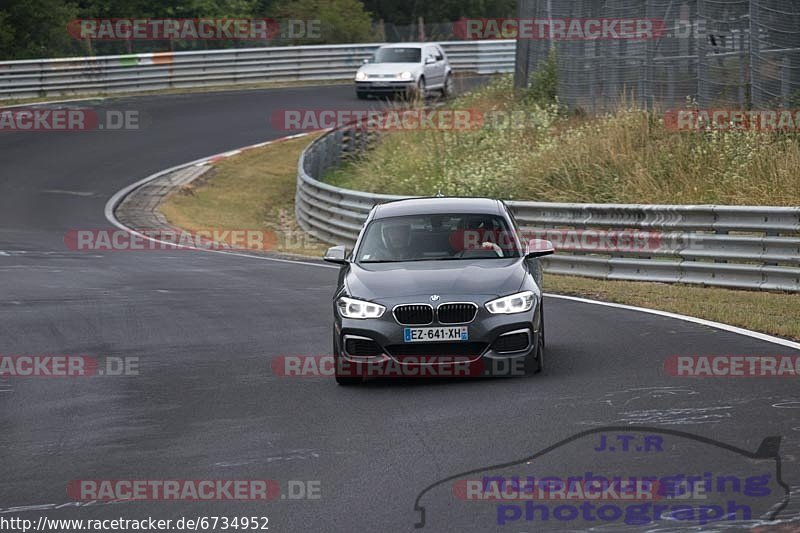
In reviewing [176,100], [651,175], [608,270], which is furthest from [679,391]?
[176,100]

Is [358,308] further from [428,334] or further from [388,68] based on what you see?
[388,68]

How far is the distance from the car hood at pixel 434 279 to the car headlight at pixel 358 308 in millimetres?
69

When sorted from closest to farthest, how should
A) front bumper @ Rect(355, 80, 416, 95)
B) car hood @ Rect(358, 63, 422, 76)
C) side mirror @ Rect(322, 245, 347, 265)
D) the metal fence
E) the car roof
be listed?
side mirror @ Rect(322, 245, 347, 265), the car roof, the metal fence, front bumper @ Rect(355, 80, 416, 95), car hood @ Rect(358, 63, 422, 76)

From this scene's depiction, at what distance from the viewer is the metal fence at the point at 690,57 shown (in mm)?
22266

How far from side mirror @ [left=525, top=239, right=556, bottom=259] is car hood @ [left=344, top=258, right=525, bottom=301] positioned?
19 centimetres

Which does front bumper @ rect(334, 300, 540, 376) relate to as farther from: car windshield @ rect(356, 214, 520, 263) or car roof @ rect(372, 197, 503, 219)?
car roof @ rect(372, 197, 503, 219)

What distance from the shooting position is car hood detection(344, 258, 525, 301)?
10562 mm

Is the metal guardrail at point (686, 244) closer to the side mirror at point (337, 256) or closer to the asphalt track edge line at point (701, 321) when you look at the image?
the asphalt track edge line at point (701, 321)

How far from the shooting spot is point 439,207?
1202 cm

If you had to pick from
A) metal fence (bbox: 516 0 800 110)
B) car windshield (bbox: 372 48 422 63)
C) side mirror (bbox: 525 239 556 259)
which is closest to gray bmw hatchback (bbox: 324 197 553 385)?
side mirror (bbox: 525 239 556 259)

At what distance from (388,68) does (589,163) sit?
66.9 feet

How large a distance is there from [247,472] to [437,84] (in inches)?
1497

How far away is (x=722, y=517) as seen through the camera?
21.9 feet

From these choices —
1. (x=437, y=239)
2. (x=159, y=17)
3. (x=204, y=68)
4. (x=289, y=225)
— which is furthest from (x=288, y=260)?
(x=159, y=17)
